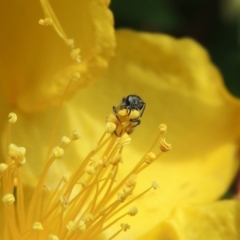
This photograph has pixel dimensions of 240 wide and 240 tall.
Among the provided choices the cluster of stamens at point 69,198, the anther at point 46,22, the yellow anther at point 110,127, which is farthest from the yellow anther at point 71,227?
the anther at point 46,22

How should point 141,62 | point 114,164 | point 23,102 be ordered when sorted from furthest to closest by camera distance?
1. point 141,62
2. point 23,102
3. point 114,164

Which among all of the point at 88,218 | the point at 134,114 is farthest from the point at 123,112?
the point at 88,218

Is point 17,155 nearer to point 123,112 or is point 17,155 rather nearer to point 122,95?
point 123,112

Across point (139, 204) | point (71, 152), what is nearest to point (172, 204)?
point (139, 204)

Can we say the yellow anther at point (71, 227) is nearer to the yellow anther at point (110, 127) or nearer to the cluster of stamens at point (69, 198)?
the cluster of stamens at point (69, 198)

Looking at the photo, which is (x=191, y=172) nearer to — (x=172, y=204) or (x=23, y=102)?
(x=172, y=204)

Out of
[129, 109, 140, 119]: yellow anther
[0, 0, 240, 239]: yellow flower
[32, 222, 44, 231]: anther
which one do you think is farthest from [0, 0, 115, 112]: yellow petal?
[32, 222, 44, 231]: anther

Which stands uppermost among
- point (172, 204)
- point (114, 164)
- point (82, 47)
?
point (82, 47)
